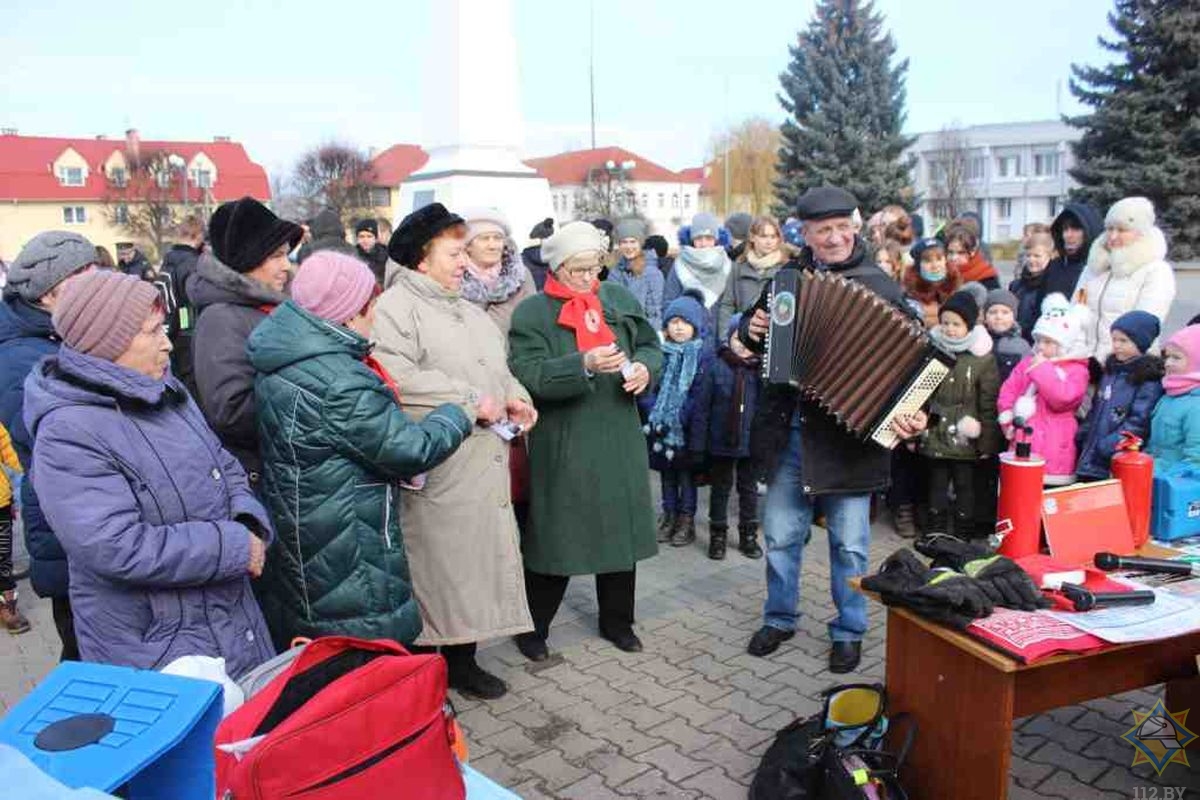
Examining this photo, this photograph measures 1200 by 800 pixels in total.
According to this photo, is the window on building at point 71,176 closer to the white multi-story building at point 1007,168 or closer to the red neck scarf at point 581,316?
the white multi-story building at point 1007,168

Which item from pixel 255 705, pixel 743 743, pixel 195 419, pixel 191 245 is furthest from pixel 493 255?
pixel 191 245

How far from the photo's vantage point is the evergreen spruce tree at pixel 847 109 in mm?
28453

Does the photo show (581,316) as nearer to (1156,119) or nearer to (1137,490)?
(1137,490)

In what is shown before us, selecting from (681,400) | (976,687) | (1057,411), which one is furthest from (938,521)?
(976,687)

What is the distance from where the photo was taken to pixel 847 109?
28547 mm

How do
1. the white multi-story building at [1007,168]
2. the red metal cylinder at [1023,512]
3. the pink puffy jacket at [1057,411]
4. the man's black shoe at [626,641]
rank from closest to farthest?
1. the red metal cylinder at [1023,512]
2. the man's black shoe at [626,641]
3. the pink puffy jacket at [1057,411]
4. the white multi-story building at [1007,168]

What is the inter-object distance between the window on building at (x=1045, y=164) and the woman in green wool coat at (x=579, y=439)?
60303mm

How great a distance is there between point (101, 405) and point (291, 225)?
1379 mm

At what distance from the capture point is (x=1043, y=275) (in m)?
7.60

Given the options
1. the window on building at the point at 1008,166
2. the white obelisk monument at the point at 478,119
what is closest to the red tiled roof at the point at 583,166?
the window on building at the point at 1008,166

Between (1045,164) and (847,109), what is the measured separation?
35430mm

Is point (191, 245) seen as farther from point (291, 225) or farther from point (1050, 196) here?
point (1050, 196)

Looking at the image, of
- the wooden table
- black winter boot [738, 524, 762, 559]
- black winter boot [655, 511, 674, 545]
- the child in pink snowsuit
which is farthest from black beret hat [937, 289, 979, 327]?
the wooden table

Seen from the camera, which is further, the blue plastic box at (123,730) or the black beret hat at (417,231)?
the black beret hat at (417,231)
